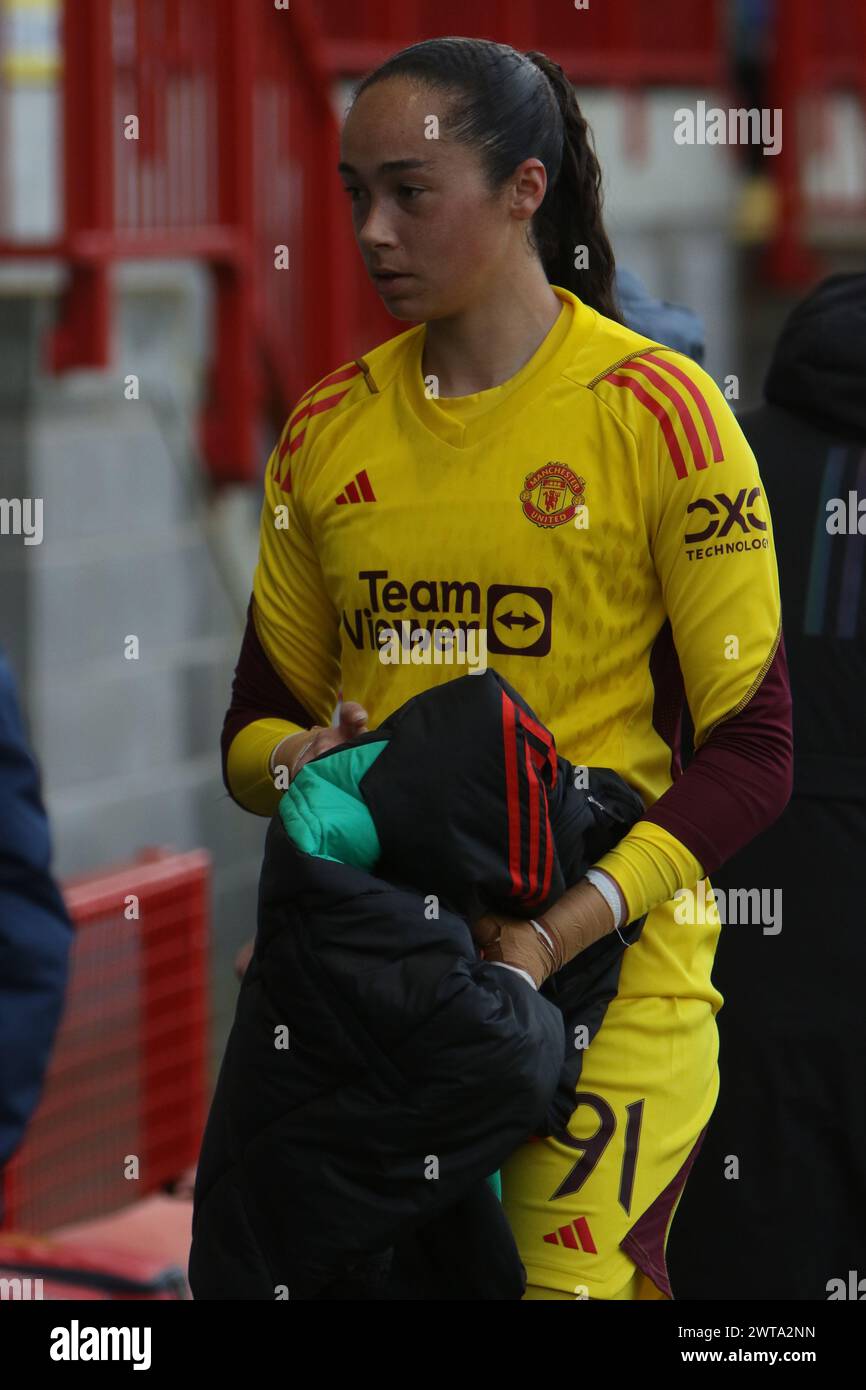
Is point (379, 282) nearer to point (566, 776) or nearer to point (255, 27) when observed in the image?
point (566, 776)

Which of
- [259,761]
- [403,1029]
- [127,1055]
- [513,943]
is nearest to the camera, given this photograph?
[403,1029]

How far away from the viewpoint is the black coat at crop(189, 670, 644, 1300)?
2.36 meters

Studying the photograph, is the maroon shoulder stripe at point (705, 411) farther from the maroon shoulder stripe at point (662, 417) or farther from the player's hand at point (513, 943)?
the player's hand at point (513, 943)

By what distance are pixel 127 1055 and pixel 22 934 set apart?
3833 millimetres

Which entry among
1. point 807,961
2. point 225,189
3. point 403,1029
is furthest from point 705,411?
point 225,189

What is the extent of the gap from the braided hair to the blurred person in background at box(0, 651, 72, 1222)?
788 mm

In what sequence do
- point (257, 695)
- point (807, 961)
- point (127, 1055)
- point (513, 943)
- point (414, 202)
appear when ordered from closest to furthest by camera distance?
point (513, 943)
point (414, 202)
point (257, 695)
point (807, 961)
point (127, 1055)

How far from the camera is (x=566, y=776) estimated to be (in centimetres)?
252

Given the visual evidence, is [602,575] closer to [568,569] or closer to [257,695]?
[568,569]

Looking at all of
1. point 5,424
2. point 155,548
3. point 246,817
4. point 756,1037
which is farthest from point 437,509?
point 246,817

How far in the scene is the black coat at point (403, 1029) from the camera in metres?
2.36

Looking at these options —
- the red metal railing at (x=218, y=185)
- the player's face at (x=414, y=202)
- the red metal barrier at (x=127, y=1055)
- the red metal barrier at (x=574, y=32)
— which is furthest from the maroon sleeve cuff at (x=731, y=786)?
the red metal barrier at (x=574, y=32)

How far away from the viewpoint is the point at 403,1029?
2.35 m

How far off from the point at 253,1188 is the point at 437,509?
2.51 feet
